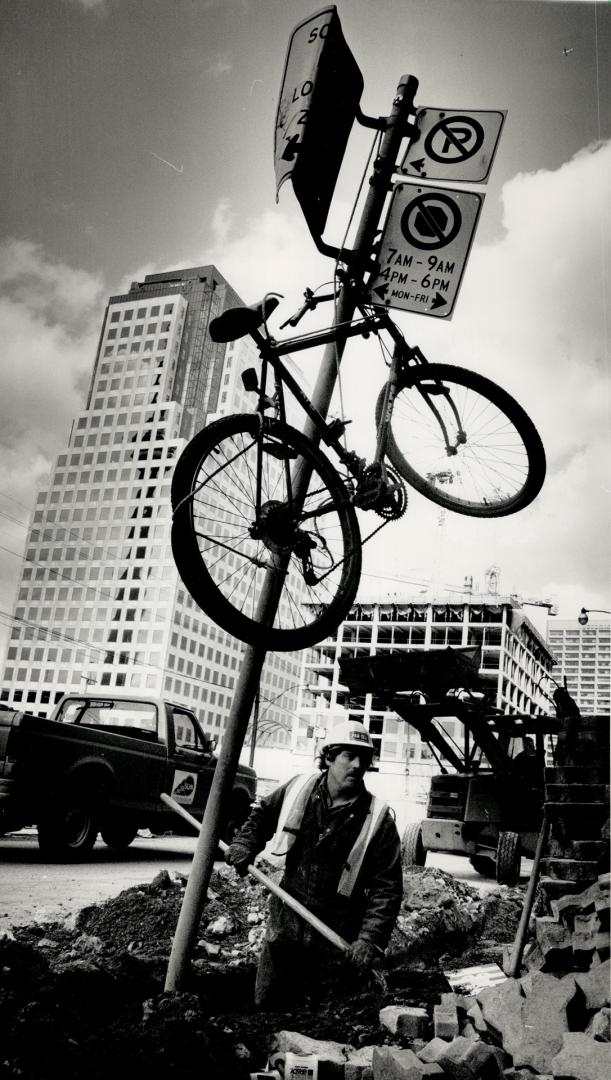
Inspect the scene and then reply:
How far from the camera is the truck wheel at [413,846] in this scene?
5562 millimetres

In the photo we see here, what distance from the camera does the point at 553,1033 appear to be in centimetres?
229

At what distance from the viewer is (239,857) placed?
2951 millimetres

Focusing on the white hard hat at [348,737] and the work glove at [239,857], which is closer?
the work glove at [239,857]

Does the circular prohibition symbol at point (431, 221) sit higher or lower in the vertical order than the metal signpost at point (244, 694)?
higher

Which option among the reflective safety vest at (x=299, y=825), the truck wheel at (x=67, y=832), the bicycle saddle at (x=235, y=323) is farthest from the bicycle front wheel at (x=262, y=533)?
the truck wheel at (x=67, y=832)

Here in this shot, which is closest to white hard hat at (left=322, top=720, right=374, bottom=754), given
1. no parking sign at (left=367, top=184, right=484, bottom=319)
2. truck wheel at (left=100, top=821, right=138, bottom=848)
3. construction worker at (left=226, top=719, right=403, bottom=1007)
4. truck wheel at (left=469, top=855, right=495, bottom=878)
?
construction worker at (left=226, top=719, right=403, bottom=1007)

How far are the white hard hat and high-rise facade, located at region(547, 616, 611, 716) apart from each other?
3.57ft

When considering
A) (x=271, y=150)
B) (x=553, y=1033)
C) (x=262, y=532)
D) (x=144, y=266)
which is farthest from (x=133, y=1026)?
(x=271, y=150)

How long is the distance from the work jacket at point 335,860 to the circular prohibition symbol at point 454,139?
2.79m

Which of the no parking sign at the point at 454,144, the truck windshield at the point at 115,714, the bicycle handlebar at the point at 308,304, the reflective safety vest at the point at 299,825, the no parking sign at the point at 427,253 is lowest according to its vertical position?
the reflective safety vest at the point at 299,825

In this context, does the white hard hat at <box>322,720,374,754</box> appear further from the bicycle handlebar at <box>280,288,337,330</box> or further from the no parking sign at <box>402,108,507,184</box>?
the no parking sign at <box>402,108,507,184</box>

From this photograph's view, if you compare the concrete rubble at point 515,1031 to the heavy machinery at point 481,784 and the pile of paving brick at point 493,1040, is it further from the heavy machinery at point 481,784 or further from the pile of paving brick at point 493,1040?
the heavy machinery at point 481,784

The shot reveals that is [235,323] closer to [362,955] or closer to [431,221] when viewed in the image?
[431,221]

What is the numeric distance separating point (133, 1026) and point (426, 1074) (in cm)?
88
